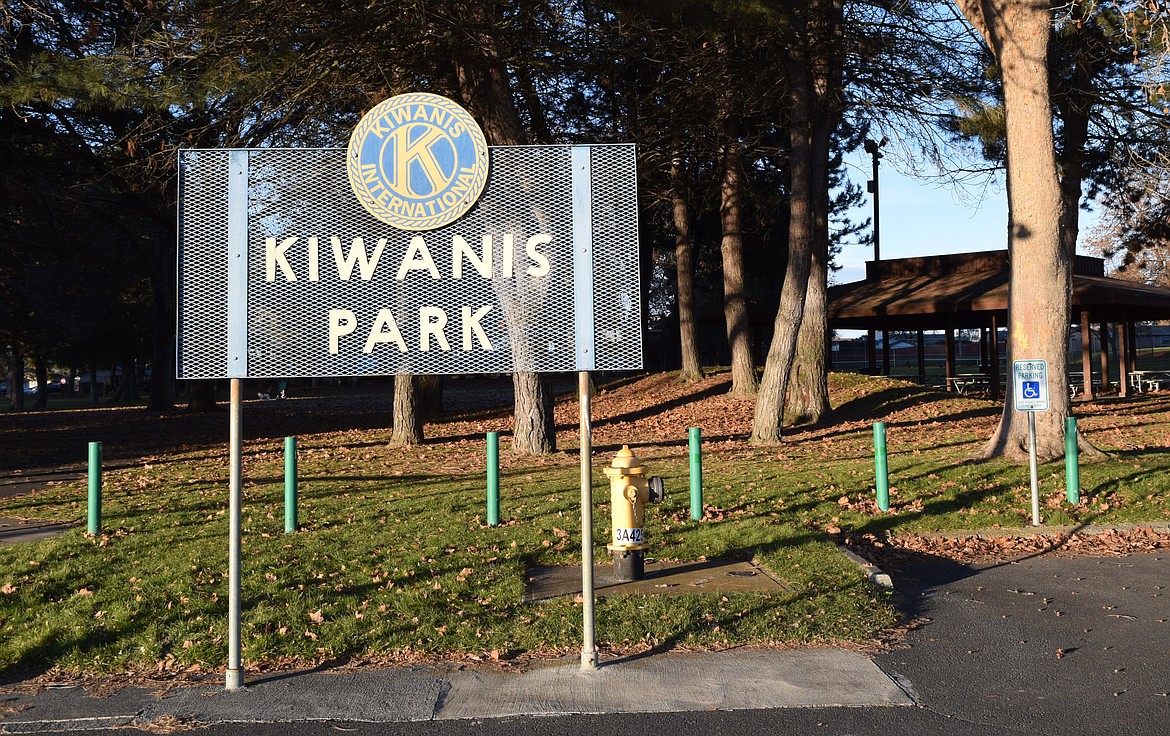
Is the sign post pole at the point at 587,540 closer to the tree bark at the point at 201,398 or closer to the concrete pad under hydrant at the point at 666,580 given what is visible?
the concrete pad under hydrant at the point at 666,580

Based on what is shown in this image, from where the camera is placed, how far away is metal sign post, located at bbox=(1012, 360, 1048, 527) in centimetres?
946

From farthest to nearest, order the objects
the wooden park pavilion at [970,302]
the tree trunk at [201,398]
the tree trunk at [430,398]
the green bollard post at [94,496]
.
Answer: the tree trunk at [201,398]
the wooden park pavilion at [970,302]
the tree trunk at [430,398]
the green bollard post at [94,496]

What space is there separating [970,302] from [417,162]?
77.3 feet

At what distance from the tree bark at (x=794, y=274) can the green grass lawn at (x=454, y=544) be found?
800 mm

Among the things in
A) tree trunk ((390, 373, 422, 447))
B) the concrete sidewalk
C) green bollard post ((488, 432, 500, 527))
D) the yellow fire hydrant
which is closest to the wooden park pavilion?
tree trunk ((390, 373, 422, 447))

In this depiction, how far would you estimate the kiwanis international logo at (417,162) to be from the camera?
212 inches

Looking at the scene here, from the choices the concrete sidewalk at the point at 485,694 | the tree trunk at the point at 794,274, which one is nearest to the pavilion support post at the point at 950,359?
the tree trunk at the point at 794,274

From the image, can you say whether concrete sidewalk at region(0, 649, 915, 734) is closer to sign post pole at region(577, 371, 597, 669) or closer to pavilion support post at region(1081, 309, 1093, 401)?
sign post pole at region(577, 371, 597, 669)

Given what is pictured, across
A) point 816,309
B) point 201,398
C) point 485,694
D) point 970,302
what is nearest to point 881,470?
point 485,694

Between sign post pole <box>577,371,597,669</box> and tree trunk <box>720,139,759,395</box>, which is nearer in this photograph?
sign post pole <box>577,371,597,669</box>

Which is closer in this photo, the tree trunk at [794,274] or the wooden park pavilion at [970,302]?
the tree trunk at [794,274]

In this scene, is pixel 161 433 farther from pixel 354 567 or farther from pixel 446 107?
pixel 446 107

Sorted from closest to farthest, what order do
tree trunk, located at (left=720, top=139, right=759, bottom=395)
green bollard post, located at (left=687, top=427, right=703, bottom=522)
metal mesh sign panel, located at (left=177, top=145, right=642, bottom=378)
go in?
metal mesh sign panel, located at (left=177, top=145, right=642, bottom=378)
green bollard post, located at (left=687, top=427, right=703, bottom=522)
tree trunk, located at (left=720, top=139, right=759, bottom=395)

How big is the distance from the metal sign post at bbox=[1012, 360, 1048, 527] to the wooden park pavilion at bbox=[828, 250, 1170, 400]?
16.7 meters
